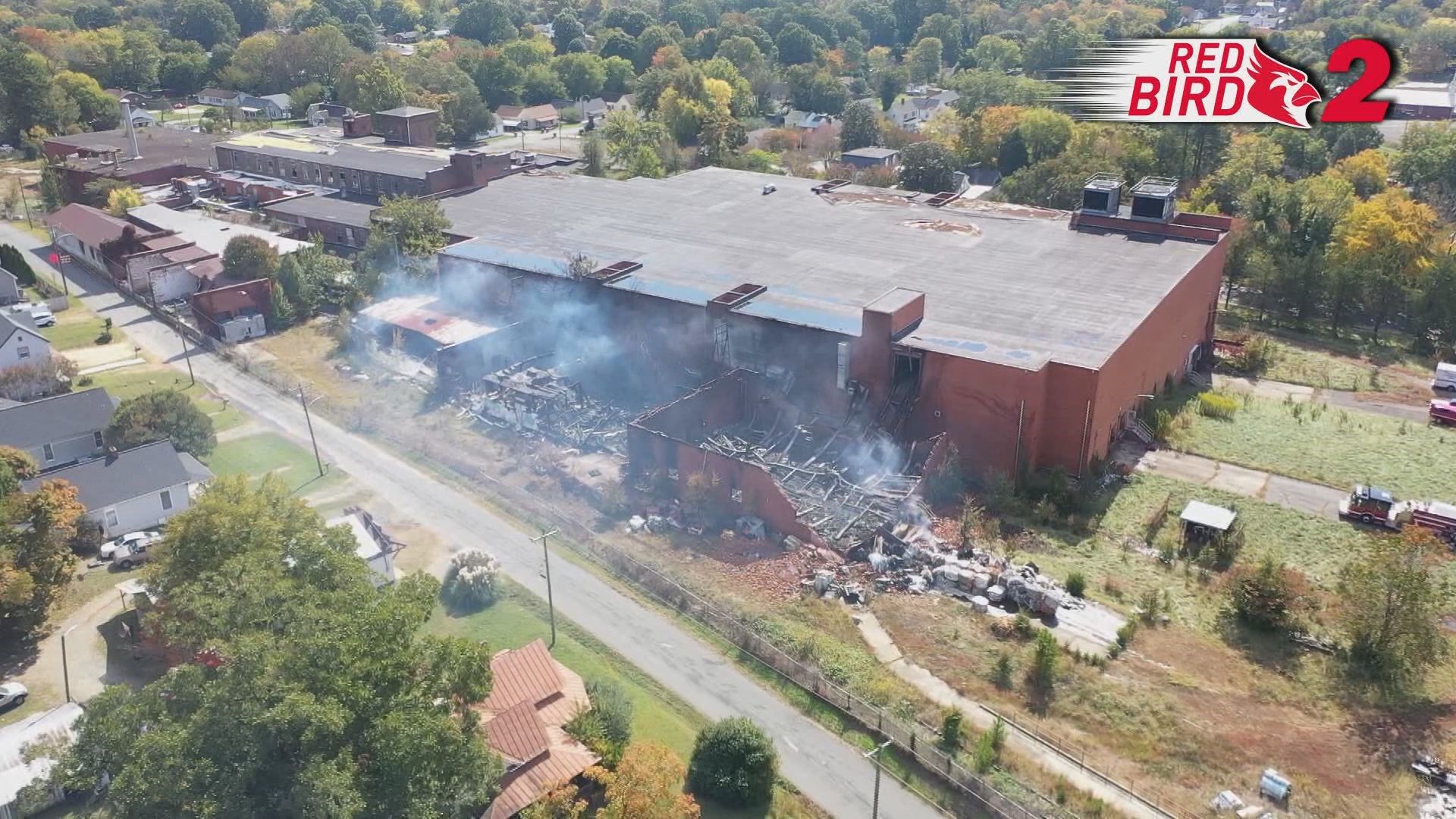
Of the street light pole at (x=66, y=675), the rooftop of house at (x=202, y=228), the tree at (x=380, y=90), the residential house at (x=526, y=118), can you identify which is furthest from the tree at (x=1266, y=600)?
the residential house at (x=526, y=118)

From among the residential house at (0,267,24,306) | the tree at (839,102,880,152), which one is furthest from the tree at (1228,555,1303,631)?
the tree at (839,102,880,152)

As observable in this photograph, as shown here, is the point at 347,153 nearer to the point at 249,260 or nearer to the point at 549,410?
the point at 249,260

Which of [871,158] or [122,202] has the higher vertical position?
[871,158]

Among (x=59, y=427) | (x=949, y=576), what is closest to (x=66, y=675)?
(x=59, y=427)

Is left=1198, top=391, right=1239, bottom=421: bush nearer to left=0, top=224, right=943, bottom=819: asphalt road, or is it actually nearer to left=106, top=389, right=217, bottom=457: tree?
left=0, top=224, right=943, bottom=819: asphalt road

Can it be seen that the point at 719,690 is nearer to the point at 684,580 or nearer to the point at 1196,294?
the point at 684,580
